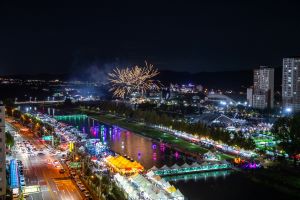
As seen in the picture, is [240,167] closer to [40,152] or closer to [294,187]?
[294,187]

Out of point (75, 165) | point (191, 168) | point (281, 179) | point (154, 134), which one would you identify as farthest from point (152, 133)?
point (281, 179)

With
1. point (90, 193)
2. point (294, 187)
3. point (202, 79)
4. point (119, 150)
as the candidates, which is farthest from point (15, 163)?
point (202, 79)

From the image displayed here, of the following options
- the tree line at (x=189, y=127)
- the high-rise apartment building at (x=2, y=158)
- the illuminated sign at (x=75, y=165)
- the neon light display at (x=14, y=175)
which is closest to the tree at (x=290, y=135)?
the tree line at (x=189, y=127)

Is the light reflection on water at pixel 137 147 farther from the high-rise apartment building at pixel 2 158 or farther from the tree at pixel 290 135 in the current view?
the high-rise apartment building at pixel 2 158

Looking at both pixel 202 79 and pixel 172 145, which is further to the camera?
pixel 202 79

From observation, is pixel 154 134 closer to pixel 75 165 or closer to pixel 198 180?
pixel 198 180
